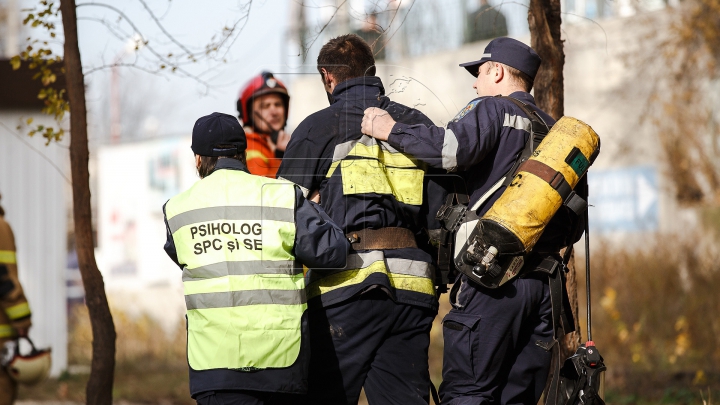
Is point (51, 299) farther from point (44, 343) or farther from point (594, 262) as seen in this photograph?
point (594, 262)

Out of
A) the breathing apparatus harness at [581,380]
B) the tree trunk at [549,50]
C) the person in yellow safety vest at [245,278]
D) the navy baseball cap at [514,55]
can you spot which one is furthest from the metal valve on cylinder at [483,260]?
the tree trunk at [549,50]

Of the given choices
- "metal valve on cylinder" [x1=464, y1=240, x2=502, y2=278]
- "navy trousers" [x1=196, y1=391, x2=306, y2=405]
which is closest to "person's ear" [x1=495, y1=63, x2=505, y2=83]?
"metal valve on cylinder" [x1=464, y1=240, x2=502, y2=278]

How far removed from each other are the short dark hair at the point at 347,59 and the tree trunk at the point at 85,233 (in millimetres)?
2121

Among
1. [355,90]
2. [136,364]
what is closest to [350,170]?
[355,90]

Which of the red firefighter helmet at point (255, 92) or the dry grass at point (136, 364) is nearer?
the red firefighter helmet at point (255, 92)

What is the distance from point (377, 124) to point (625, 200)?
969cm

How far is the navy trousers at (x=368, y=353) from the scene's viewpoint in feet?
12.9

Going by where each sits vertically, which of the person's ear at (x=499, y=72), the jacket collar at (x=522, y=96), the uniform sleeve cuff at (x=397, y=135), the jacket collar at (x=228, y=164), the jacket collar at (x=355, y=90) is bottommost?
the jacket collar at (x=228, y=164)

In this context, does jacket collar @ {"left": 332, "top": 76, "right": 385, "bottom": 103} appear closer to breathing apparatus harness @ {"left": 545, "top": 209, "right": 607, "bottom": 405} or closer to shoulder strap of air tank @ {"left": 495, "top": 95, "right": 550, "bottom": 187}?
shoulder strap of air tank @ {"left": 495, "top": 95, "right": 550, "bottom": 187}

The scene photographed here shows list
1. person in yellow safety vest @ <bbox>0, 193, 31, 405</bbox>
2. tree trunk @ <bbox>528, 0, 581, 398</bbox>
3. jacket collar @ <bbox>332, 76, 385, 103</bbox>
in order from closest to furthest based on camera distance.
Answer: jacket collar @ <bbox>332, 76, 385, 103</bbox> < person in yellow safety vest @ <bbox>0, 193, 31, 405</bbox> < tree trunk @ <bbox>528, 0, 581, 398</bbox>

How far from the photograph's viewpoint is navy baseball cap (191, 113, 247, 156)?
3.75m

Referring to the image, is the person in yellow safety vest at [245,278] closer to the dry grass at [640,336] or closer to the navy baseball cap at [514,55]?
the navy baseball cap at [514,55]

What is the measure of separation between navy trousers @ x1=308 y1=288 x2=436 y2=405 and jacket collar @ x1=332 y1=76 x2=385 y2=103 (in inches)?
35.3

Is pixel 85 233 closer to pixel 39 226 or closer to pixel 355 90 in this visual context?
pixel 355 90
